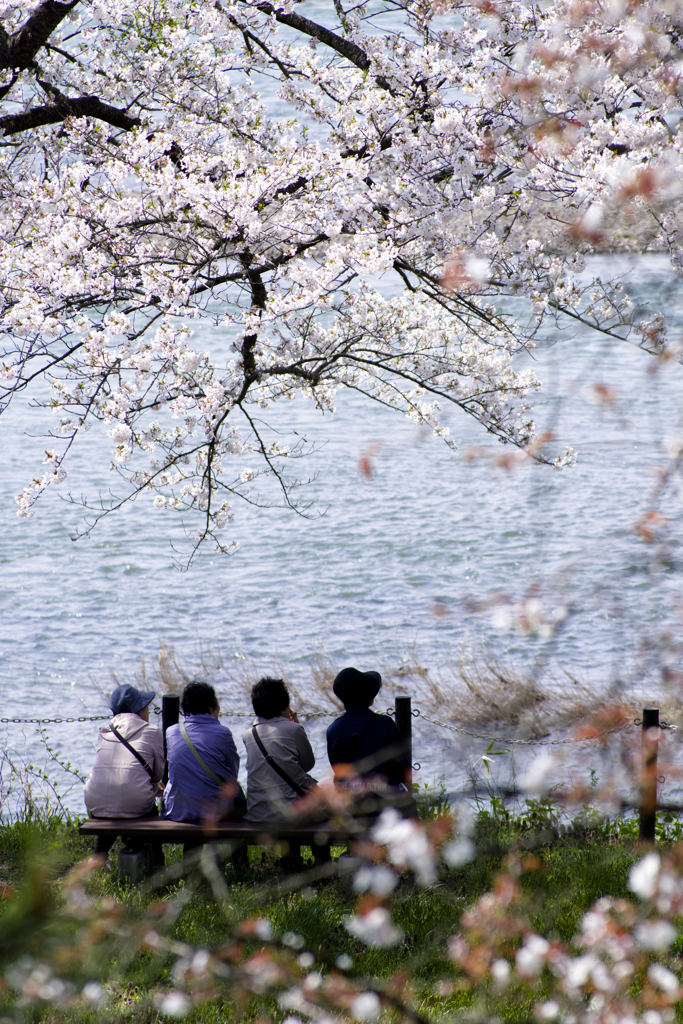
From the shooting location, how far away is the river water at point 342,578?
9.23 m

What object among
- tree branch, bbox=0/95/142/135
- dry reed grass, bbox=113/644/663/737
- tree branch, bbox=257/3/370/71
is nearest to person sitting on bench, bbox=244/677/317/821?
dry reed grass, bbox=113/644/663/737

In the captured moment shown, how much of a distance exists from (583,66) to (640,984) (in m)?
3.92

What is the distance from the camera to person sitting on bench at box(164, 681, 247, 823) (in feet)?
13.2

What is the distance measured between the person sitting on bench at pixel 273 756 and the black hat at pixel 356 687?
0.90ft

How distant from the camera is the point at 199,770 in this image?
404 cm

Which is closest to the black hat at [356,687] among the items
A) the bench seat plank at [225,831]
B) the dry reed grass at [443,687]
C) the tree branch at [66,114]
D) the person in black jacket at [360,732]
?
the person in black jacket at [360,732]

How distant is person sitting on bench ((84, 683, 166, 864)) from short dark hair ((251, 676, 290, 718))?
56 centimetres

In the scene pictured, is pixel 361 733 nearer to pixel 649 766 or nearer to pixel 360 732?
→ pixel 360 732

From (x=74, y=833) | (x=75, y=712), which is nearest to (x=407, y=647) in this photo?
(x=75, y=712)

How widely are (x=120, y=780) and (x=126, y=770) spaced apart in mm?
55

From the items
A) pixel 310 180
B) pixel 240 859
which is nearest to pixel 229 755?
pixel 240 859

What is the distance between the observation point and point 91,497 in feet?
49.8

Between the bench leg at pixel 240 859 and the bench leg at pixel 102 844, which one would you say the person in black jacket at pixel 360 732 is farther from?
the bench leg at pixel 102 844

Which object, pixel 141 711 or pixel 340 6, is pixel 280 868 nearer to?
pixel 141 711
